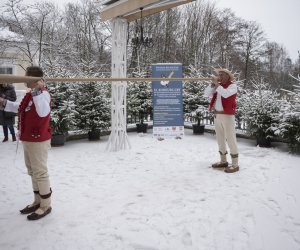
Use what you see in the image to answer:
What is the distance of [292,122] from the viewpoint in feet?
23.3

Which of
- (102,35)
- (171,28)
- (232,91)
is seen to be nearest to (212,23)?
(171,28)

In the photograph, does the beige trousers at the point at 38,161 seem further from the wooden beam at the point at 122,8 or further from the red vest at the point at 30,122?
the wooden beam at the point at 122,8

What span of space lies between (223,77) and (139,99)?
5428mm

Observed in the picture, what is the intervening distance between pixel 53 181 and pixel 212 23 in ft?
87.9

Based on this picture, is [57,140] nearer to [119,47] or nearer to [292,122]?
[119,47]

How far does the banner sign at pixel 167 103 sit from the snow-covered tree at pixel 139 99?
4.31 feet

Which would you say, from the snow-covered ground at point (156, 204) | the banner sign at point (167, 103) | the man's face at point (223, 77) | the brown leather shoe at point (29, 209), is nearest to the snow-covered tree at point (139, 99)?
the banner sign at point (167, 103)

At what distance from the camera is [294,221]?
3.52 metres

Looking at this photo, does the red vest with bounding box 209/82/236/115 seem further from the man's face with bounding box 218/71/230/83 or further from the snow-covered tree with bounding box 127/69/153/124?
→ the snow-covered tree with bounding box 127/69/153/124

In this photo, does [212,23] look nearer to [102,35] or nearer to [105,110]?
[102,35]

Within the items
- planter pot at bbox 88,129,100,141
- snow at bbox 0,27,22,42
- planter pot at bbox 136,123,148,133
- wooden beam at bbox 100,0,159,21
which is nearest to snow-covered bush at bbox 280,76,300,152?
wooden beam at bbox 100,0,159,21

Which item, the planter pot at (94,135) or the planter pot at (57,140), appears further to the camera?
the planter pot at (94,135)

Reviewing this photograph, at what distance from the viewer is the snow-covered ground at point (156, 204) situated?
3.12 meters

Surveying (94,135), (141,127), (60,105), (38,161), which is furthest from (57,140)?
(38,161)
